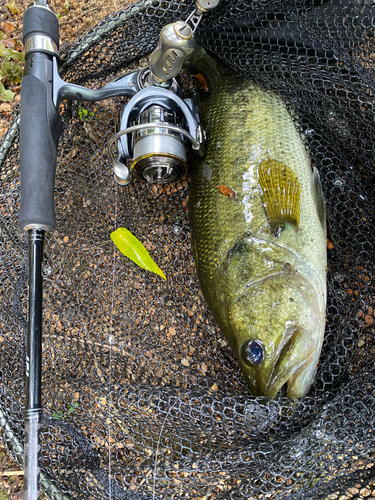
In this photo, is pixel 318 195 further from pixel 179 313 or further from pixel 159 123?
pixel 179 313

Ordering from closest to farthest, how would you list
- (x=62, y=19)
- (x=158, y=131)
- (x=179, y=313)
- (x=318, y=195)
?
(x=158, y=131)
(x=318, y=195)
(x=179, y=313)
(x=62, y=19)

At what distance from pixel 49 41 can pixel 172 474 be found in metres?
2.43

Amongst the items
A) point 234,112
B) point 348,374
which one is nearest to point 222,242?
point 234,112

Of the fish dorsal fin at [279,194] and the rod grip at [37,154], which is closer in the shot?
the rod grip at [37,154]

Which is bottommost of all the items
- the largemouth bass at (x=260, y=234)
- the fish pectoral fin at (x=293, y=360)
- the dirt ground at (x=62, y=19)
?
the fish pectoral fin at (x=293, y=360)

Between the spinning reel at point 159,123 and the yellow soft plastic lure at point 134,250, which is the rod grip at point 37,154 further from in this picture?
the yellow soft plastic lure at point 134,250

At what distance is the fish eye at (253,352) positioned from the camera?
2070 mm

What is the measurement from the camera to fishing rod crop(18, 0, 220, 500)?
6.23 ft

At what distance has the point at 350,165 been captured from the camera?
238 centimetres

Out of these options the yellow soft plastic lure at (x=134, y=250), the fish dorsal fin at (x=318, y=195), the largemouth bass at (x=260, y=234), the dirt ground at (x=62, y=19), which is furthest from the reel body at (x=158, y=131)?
the dirt ground at (x=62, y=19)

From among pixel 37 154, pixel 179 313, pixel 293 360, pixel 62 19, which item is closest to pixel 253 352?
pixel 293 360

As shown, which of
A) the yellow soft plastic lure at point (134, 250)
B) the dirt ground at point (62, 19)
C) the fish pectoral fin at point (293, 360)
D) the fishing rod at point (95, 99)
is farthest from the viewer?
the dirt ground at point (62, 19)

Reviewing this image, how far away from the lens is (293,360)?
2.01 meters

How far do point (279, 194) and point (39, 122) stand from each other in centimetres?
133
